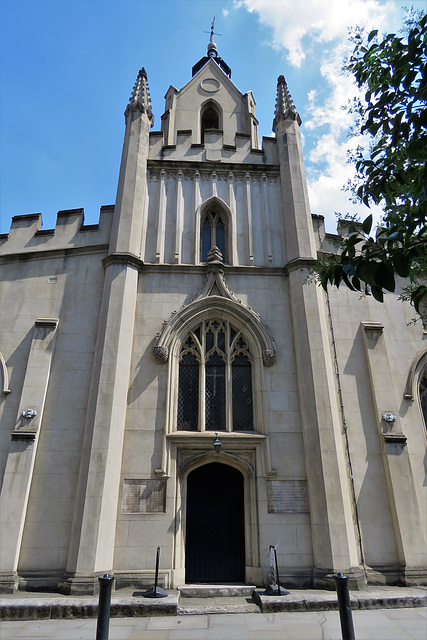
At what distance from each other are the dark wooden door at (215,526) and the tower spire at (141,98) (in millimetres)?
13051

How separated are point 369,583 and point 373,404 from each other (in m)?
4.46

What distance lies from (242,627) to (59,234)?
40.0ft

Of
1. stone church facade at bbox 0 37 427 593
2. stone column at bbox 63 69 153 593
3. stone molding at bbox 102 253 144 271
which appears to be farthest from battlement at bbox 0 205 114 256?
stone molding at bbox 102 253 144 271

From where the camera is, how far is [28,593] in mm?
9148

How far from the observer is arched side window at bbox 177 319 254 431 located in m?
11.4

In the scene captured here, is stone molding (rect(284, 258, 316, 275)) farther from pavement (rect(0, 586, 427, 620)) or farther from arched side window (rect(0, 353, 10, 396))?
arched side window (rect(0, 353, 10, 396))

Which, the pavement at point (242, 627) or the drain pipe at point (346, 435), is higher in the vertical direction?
the drain pipe at point (346, 435)

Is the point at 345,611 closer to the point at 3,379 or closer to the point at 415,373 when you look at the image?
the point at 415,373

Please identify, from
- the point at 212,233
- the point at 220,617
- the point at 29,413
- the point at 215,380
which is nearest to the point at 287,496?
the point at 220,617

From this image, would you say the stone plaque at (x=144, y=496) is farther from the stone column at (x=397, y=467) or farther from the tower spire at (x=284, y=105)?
the tower spire at (x=284, y=105)

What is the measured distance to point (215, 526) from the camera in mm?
10523

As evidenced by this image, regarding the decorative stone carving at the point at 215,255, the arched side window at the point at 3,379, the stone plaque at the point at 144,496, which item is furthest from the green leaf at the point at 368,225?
the arched side window at the point at 3,379

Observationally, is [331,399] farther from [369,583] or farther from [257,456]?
[369,583]

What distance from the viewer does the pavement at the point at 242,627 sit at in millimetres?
6703
